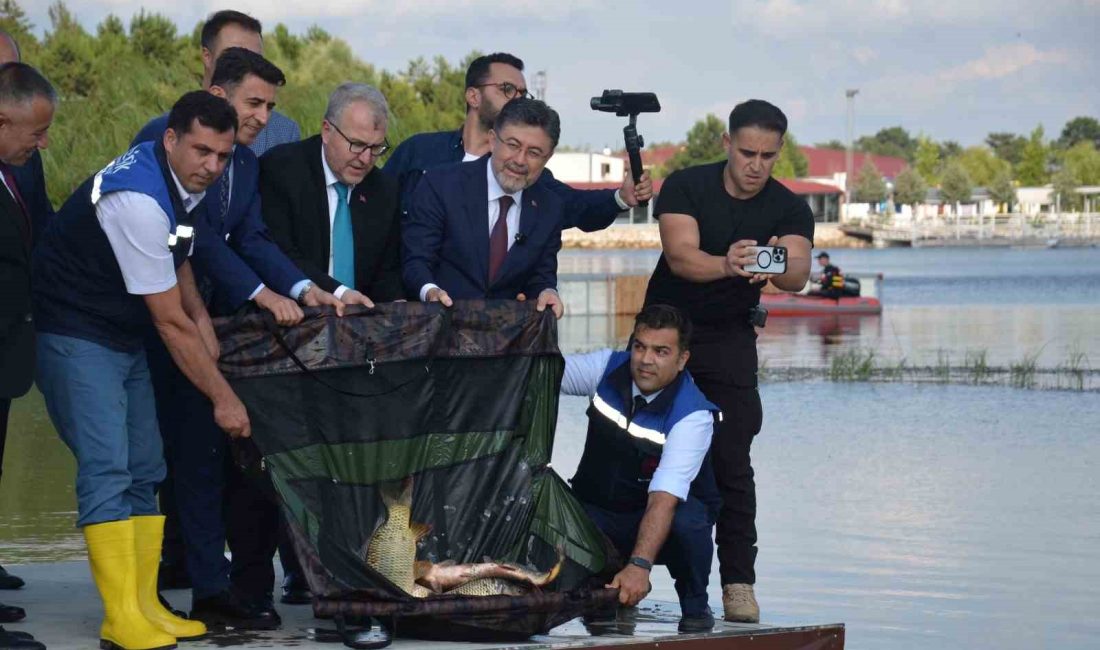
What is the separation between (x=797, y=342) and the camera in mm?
27656

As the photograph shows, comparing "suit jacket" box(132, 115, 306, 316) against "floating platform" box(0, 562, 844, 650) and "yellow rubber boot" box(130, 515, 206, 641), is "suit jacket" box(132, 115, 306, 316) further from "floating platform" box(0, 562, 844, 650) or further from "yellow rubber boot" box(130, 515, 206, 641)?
"floating platform" box(0, 562, 844, 650)

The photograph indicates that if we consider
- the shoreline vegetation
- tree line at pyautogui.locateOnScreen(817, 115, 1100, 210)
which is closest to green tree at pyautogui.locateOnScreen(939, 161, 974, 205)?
tree line at pyautogui.locateOnScreen(817, 115, 1100, 210)

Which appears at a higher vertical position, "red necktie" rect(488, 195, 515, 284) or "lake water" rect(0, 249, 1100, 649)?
"red necktie" rect(488, 195, 515, 284)

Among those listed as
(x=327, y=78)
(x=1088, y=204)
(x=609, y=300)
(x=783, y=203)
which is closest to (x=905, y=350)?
(x=609, y=300)

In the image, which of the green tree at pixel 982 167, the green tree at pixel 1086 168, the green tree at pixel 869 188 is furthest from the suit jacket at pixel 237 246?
the green tree at pixel 982 167

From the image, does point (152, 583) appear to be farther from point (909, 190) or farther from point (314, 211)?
point (909, 190)

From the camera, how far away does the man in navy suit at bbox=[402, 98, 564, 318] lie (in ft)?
19.0

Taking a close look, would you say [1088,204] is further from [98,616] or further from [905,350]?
[98,616]

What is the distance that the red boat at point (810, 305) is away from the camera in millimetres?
32625

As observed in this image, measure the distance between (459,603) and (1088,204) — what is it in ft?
420

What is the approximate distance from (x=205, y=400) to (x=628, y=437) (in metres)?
1.53

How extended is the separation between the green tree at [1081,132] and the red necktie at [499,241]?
17563 cm

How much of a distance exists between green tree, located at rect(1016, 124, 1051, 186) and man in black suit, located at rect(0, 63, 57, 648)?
13805 cm

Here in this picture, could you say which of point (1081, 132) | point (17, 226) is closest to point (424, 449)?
point (17, 226)
